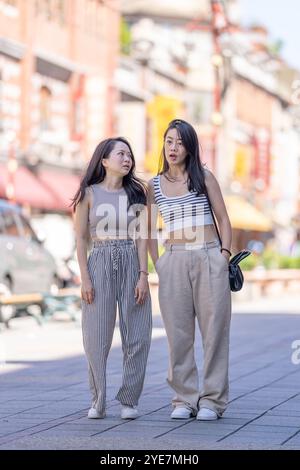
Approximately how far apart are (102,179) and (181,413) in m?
1.62

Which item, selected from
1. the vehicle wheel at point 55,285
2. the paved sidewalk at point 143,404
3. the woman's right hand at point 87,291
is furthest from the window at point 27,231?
the woman's right hand at point 87,291

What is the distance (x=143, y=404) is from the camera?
10148mm

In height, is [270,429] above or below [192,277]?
below

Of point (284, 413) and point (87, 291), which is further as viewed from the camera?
point (284, 413)

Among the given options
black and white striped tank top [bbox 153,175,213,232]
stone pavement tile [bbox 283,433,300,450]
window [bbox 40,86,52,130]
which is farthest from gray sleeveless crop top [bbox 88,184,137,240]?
window [bbox 40,86,52,130]

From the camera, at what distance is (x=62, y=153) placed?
43000mm

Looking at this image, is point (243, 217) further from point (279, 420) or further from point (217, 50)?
point (279, 420)

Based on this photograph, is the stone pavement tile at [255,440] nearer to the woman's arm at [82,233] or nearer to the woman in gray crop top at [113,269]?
the woman in gray crop top at [113,269]

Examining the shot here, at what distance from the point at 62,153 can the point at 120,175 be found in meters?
33.8

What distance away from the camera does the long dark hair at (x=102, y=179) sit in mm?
9328

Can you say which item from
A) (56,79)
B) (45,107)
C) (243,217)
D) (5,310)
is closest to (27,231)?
(5,310)

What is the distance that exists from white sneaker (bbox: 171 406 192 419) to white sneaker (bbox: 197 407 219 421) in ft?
0.38
